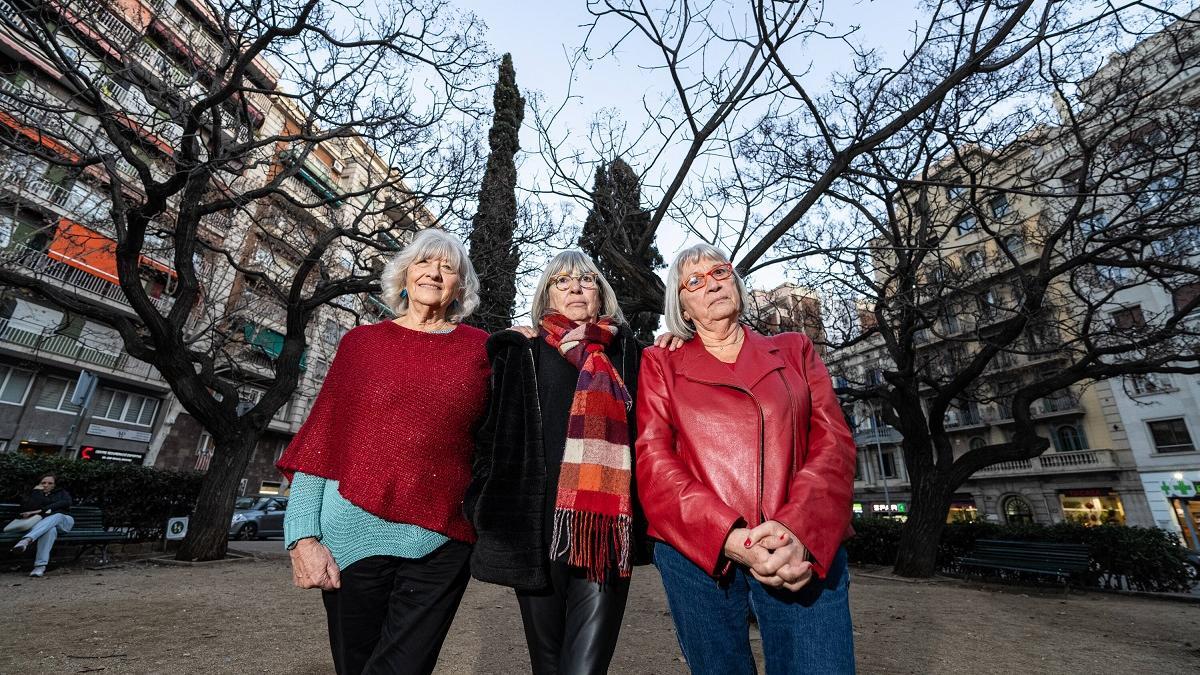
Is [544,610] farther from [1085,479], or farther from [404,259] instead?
[1085,479]

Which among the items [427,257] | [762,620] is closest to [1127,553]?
[762,620]

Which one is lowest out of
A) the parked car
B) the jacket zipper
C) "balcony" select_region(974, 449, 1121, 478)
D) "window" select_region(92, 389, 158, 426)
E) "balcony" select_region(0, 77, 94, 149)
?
the parked car

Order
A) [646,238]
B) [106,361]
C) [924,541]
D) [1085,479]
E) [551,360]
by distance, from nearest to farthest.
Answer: [551,360] → [646,238] → [924,541] → [106,361] → [1085,479]

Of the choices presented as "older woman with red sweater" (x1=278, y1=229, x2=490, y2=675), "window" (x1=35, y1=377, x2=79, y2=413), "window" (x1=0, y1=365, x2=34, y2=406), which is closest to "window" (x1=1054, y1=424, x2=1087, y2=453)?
"older woman with red sweater" (x1=278, y1=229, x2=490, y2=675)

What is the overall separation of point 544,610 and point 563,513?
1.10 ft

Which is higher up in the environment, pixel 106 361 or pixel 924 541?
pixel 106 361

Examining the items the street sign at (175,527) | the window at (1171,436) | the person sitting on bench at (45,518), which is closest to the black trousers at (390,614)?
the person sitting on bench at (45,518)

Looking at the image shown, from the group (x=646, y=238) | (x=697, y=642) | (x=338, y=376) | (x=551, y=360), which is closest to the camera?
(x=697, y=642)

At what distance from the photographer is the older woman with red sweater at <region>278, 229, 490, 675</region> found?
1644 millimetres

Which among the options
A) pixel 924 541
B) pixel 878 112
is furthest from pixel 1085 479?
pixel 878 112

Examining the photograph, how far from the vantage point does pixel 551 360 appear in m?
2.07

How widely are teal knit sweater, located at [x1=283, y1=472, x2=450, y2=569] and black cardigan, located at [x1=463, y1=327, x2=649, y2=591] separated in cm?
19

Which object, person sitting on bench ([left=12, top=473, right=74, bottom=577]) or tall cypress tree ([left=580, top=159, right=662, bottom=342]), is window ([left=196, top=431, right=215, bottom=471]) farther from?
tall cypress tree ([left=580, top=159, right=662, bottom=342])

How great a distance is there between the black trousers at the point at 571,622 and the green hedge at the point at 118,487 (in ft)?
36.5
